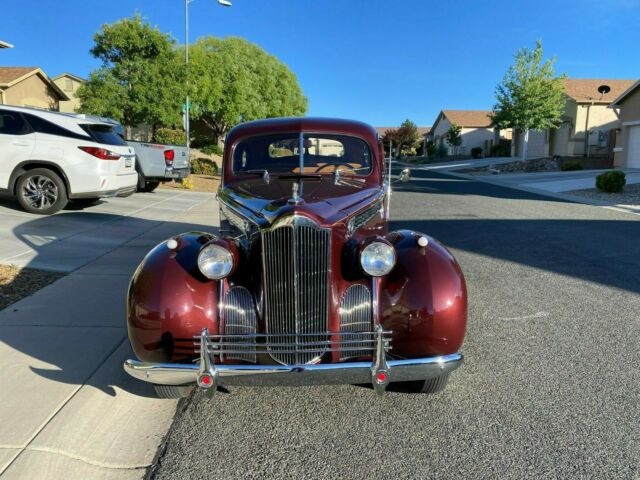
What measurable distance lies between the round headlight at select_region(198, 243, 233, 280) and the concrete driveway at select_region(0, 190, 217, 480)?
38.4 inches

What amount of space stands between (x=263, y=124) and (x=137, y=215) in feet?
23.3

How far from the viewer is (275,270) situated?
9.67 feet

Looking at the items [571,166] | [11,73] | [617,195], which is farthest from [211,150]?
[617,195]

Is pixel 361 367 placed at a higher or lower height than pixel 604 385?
higher

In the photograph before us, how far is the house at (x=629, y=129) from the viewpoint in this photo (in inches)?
1076

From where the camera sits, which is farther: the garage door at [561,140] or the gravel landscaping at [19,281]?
the garage door at [561,140]

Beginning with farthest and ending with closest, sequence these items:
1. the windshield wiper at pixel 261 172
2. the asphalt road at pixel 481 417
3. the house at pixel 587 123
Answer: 1. the house at pixel 587 123
2. the windshield wiper at pixel 261 172
3. the asphalt road at pixel 481 417

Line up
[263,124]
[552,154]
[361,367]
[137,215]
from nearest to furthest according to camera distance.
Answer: [361,367] < [263,124] < [137,215] < [552,154]

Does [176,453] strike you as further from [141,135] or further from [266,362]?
[141,135]

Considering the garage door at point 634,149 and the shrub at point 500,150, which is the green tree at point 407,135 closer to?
the shrub at point 500,150

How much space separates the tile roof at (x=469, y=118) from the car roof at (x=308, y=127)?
197 feet

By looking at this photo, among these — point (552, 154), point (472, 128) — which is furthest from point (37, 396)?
point (472, 128)

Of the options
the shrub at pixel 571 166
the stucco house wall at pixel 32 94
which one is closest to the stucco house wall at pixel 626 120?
the shrub at pixel 571 166

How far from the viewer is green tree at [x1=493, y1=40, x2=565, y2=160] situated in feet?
105
